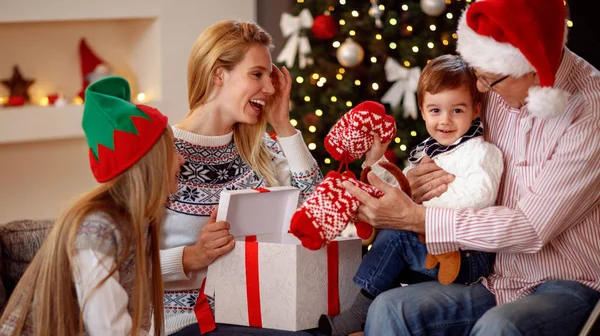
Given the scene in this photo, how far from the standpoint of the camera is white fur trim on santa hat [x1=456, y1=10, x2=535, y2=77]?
207 cm

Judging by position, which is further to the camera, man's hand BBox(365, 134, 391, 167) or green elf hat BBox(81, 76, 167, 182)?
man's hand BBox(365, 134, 391, 167)

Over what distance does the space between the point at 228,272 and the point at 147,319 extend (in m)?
0.32

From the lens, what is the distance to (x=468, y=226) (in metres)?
2.09

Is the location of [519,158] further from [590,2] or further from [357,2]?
[357,2]

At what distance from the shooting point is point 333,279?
2.28 metres

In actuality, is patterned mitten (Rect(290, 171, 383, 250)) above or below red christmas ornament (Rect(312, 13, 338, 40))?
below

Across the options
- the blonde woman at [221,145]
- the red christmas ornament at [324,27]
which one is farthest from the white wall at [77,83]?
the blonde woman at [221,145]

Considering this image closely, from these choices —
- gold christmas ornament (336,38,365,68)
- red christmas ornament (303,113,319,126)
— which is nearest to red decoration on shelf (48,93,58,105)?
red christmas ornament (303,113,319,126)

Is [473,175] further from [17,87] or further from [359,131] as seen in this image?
[17,87]

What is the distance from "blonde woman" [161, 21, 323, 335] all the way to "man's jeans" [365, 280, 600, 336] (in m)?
0.53

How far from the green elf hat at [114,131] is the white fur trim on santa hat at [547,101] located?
0.96 meters

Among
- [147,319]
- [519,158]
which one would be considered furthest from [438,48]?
[147,319]

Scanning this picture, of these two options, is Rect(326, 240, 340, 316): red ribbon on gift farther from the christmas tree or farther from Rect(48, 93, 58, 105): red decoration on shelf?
Rect(48, 93, 58, 105): red decoration on shelf

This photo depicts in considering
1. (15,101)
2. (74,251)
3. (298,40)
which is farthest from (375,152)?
(15,101)
